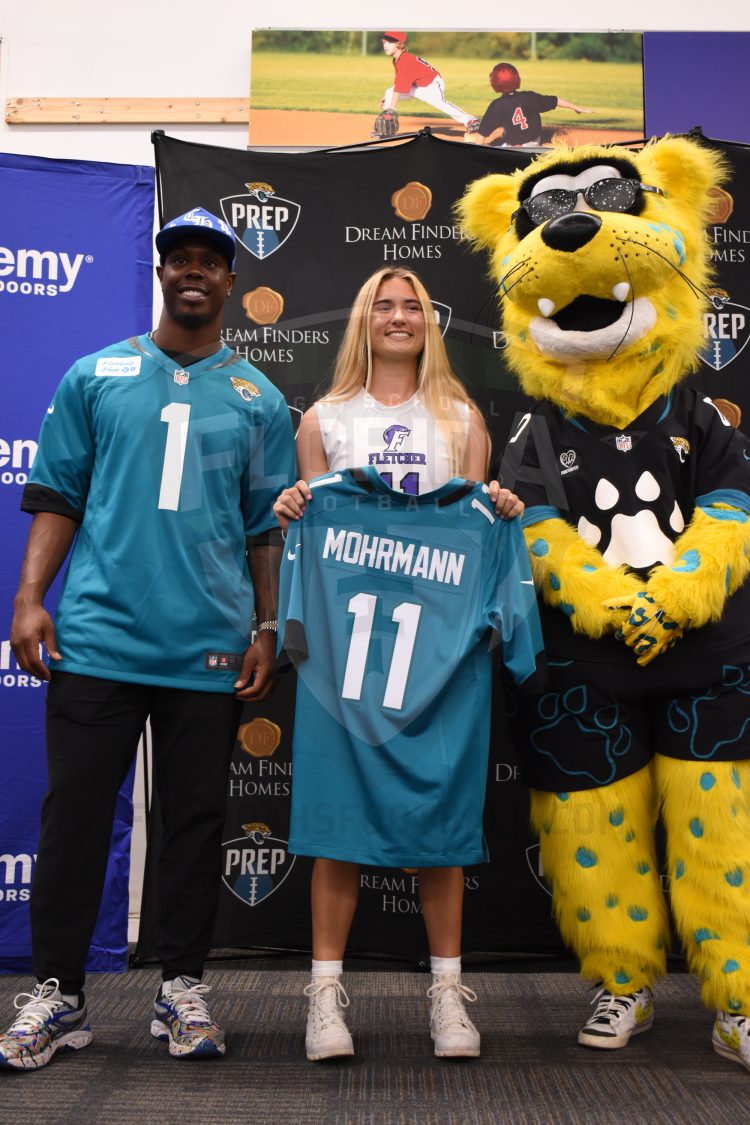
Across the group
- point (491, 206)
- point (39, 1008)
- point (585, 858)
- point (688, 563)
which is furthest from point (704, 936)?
point (491, 206)

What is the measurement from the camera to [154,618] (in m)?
1.85

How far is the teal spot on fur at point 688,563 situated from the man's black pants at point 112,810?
0.92 m

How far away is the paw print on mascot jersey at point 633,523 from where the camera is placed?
196 centimetres

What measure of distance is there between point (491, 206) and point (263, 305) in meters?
0.70

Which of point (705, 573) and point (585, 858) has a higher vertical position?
point (705, 573)

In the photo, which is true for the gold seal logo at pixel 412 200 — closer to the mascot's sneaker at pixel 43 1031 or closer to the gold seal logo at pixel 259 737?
the gold seal logo at pixel 259 737

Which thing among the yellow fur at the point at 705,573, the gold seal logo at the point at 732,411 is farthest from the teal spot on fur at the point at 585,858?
the gold seal logo at the point at 732,411

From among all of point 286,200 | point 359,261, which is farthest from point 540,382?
point 286,200

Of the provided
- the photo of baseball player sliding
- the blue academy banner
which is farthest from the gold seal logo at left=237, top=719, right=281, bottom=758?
the photo of baseball player sliding

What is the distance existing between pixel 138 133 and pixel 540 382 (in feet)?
6.55

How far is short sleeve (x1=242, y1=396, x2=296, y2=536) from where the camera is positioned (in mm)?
2025

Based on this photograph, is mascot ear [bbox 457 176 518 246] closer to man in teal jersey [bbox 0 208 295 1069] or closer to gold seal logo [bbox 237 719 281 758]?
man in teal jersey [bbox 0 208 295 1069]

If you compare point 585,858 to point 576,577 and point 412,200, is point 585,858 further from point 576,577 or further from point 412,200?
point 412,200

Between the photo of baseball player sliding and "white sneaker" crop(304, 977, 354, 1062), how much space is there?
2.67 m
